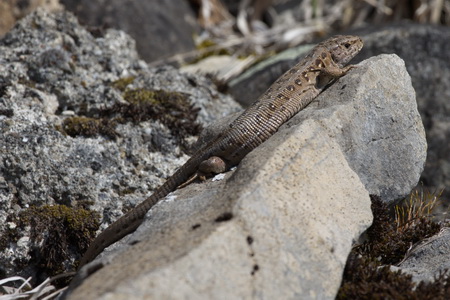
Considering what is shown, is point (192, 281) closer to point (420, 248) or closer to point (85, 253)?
point (85, 253)

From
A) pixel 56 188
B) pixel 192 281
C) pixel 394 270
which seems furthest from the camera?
pixel 56 188

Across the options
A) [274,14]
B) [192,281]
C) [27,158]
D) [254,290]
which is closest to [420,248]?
[254,290]

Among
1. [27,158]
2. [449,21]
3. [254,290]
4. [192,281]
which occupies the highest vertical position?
[27,158]

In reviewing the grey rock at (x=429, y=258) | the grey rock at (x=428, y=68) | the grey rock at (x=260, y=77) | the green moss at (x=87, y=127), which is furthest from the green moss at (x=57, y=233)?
the grey rock at (x=428, y=68)

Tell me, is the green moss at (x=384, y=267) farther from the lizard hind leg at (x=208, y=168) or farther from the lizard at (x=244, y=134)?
the lizard hind leg at (x=208, y=168)

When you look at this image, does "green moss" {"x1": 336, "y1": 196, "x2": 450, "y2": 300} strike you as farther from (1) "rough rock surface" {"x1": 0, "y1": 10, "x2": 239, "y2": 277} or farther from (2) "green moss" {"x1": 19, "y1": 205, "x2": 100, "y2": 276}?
(2) "green moss" {"x1": 19, "y1": 205, "x2": 100, "y2": 276}

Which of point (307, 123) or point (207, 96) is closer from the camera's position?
point (307, 123)

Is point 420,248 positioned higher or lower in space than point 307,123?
lower
